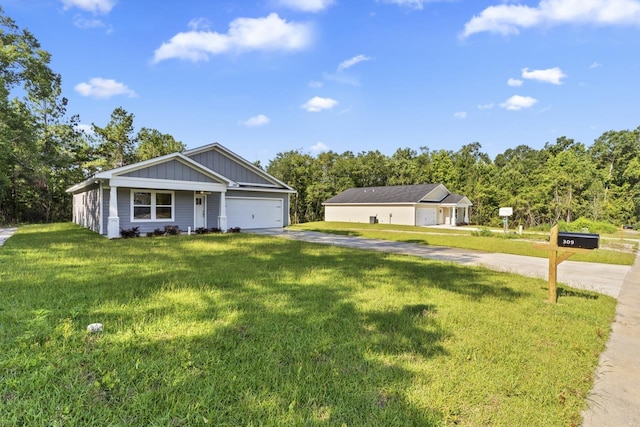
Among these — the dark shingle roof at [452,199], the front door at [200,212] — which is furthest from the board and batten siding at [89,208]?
the dark shingle roof at [452,199]

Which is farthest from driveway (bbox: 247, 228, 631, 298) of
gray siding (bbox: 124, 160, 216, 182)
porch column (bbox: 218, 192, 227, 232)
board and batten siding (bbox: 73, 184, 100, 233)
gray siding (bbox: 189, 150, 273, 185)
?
board and batten siding (bbox: 73, 184, 100, 233)

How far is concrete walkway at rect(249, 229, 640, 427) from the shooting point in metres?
2.37

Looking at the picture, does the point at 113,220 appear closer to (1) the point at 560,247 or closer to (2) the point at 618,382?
(1) the point at 560,247

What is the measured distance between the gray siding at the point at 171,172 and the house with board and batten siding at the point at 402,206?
18.2 meters

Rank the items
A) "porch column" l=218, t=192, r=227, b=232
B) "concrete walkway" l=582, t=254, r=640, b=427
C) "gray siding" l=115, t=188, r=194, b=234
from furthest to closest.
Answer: "porch column" l=218, t=192, r=227, b=232 < "gray siding" l=115, t=188, r=194, b=234 < "concrete walkway" l=582, t=254, r=640, b=427

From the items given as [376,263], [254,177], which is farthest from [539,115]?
[376,263]

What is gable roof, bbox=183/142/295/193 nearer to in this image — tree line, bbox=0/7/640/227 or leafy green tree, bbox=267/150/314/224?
tree line, bbox=0/7/640/227

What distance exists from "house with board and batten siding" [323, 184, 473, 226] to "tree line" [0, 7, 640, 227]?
4497mm

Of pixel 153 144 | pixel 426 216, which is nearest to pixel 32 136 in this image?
pixel 153 144

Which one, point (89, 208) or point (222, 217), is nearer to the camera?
point (222, 217)

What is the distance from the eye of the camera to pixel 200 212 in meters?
16.5

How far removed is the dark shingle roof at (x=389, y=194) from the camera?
28.5 m

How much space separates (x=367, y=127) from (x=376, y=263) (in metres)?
27.0

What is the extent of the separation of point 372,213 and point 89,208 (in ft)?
71.8
